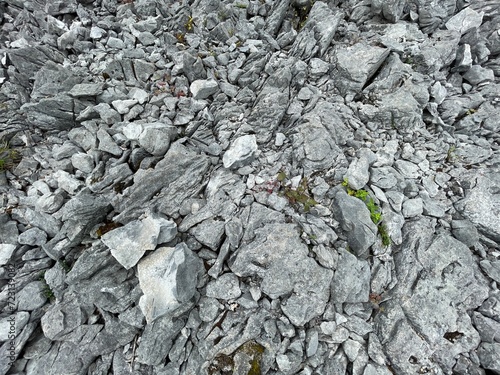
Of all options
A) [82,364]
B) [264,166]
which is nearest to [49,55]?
[264,166]

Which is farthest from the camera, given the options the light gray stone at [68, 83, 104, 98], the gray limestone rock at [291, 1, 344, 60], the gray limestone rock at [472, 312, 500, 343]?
the gray limestone rock at [291, 1, 344, 60]

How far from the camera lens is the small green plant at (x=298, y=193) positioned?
6999 millimetres

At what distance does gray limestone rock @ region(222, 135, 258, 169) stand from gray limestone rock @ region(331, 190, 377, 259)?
2.89 meters

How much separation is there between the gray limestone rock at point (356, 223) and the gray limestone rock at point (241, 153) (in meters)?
2.89

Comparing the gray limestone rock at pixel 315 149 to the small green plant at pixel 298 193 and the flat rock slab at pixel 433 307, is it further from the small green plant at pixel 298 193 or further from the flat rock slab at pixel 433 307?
the flat rock slab at pixel 433 307

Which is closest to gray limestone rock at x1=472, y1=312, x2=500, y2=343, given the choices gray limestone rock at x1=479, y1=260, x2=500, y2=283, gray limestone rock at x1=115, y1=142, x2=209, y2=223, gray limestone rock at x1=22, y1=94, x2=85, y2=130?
gray limestone rock at x1=479, y1=260, x2=500, y2=283

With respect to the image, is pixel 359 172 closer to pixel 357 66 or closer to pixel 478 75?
pixel 357 66

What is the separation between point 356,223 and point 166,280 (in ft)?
17.0

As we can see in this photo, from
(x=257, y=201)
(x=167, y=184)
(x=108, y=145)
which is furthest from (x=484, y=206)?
(x=108, y=145)

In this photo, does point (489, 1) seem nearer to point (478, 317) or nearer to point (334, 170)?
point (334, 170)

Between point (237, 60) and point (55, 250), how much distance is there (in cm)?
889

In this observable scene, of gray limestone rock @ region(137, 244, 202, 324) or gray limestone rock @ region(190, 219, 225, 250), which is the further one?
gray limestone rock @ region(190, 219, 225, 250)

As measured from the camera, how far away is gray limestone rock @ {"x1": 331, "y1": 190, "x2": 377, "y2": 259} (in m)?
6.51

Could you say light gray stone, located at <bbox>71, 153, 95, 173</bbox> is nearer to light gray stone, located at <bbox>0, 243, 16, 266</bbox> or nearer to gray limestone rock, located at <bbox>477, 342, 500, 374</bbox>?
light gray stone, located at <bbox>0, 243, 16, 266</bbox>
